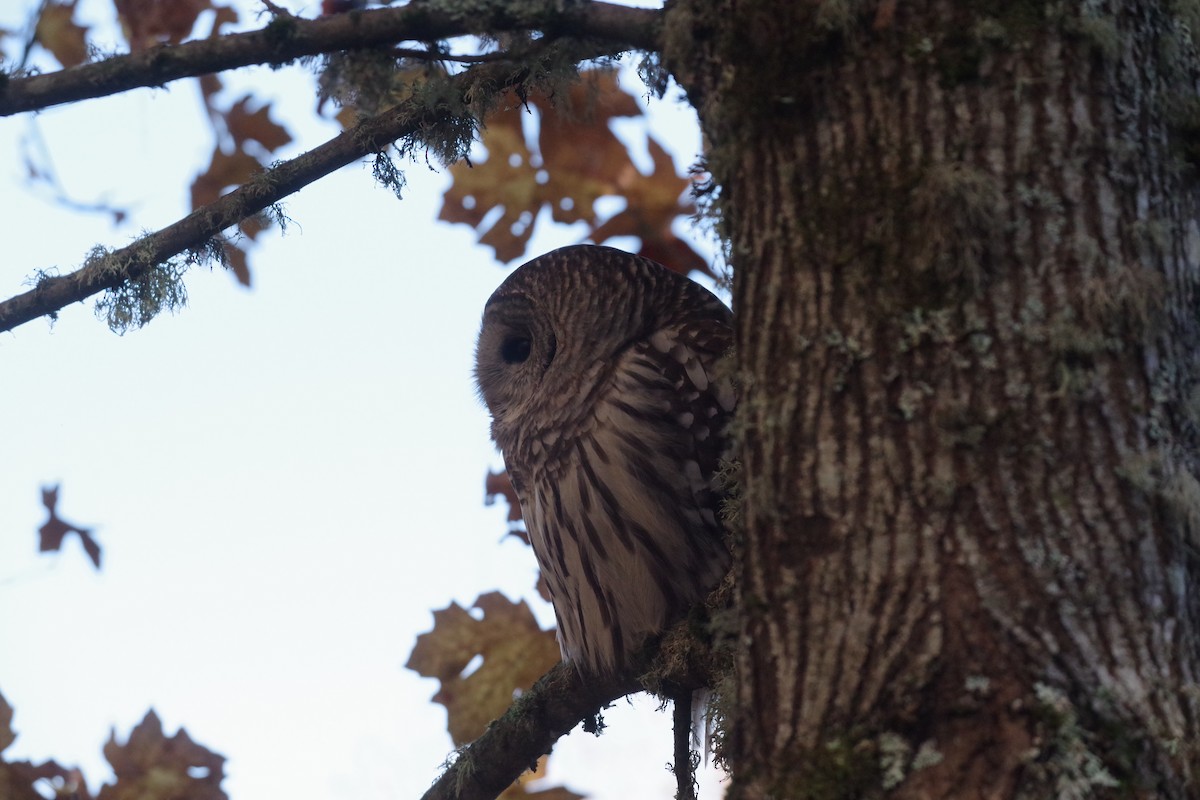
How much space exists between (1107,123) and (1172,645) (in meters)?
0.80

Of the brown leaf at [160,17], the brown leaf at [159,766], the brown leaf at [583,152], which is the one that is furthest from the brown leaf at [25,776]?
the brown leaf at [583,152]

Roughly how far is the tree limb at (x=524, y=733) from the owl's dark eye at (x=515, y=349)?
4.68ft

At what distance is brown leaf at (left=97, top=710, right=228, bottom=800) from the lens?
3896 millimetres

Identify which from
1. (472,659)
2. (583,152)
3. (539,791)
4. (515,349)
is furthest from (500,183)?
(539,791)

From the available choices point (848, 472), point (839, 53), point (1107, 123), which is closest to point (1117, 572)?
point (848, 472)

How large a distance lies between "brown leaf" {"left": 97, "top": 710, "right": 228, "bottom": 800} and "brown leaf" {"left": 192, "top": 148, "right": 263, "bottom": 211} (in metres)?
1.78

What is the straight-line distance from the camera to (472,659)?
4168 millimetres

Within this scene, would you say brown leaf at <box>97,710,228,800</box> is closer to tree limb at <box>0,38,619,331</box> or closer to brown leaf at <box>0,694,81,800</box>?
brown leaf at <box>0,694,81,800</box>

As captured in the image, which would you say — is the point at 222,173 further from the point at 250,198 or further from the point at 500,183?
the point at 250,198

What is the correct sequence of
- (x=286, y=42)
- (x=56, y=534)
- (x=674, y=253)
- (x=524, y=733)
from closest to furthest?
(x=286, y=42), (x=524, y=733), (x=674, y=253), (x=56, y=534)

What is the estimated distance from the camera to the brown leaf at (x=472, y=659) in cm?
409

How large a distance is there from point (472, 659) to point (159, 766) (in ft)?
3.47

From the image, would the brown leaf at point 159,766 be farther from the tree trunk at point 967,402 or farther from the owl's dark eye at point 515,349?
the tree trunk at point 967,402

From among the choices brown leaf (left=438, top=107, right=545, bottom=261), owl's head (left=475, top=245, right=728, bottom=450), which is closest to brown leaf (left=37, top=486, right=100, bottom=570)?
owl's head (left=475, top=245, right=728, bottom=450)
